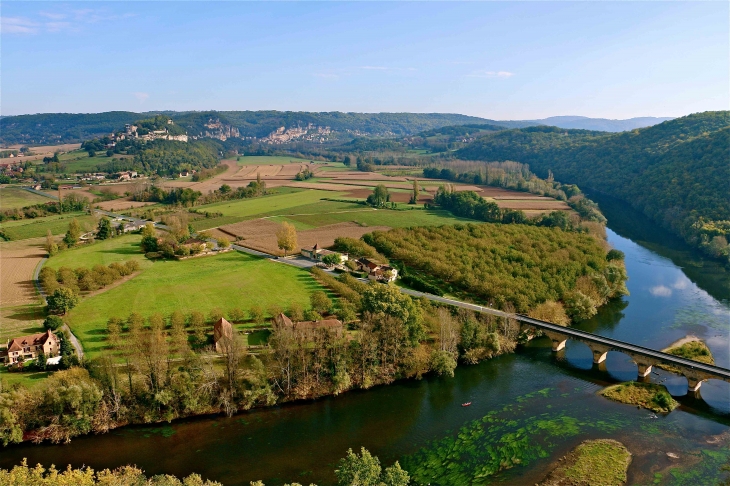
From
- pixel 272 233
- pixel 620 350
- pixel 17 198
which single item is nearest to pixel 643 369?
pixel 620 350

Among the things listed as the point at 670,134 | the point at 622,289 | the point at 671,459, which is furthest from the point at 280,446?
the point at 670,134

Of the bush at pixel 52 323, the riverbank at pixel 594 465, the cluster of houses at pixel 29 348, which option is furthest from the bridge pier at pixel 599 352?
the bush at pixel 52 323

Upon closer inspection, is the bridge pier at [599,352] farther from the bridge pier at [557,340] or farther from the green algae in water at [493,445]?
the green algae in water at [493,445]

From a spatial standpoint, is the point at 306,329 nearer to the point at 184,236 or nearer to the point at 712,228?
the point at 184,236

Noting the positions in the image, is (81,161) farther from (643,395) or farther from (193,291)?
(643,395)

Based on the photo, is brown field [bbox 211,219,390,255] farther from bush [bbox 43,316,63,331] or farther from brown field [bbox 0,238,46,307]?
bush [bbox 43,316,63,331]

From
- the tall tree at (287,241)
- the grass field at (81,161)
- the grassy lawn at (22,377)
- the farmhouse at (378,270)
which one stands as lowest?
the grassy lawn at (22,377)

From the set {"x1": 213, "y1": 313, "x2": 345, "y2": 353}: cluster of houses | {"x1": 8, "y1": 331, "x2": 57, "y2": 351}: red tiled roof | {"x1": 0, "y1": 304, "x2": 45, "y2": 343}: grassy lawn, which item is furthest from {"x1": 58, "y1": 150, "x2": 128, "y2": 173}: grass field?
{"x1": 213, "y1": 313, "x2": 345, "y2": 353}: cluster of houses
